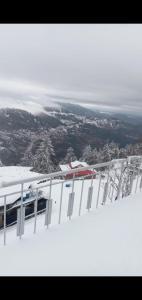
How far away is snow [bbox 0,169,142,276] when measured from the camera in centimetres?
195

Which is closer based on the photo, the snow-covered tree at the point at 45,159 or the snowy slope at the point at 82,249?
the snowy slope at the point at 82,249

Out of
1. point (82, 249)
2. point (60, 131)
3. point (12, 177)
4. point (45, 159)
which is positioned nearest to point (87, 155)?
point (60, 131)

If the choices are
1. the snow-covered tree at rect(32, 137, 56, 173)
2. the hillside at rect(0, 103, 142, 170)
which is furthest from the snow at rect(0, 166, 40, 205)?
the hillside at rect(0, 103, 142, 170)

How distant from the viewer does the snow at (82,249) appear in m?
1.95

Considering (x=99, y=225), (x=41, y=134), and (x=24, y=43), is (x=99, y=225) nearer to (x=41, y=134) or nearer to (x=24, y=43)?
(x=24, y=43)

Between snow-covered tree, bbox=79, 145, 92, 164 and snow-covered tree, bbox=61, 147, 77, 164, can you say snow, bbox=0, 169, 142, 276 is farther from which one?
snow-covered tree, bbox=61, 147, 77, 164

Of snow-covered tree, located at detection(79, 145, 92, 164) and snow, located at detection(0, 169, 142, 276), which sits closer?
snow, located at detection(0, 169, 142, 276)

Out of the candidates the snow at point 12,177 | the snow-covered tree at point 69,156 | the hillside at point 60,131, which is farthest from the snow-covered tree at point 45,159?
the snow at point 12,177

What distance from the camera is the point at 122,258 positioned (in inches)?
84.4

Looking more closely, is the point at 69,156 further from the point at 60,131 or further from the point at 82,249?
the point at 82,249

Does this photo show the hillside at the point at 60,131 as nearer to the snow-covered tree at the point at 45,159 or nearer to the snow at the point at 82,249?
the snow-covered tree at the point at 45,159

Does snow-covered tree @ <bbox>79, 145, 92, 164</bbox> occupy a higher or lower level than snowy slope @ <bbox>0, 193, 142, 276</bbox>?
lower

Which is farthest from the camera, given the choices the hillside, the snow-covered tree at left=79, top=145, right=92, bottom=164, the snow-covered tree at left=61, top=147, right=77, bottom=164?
the hillside
